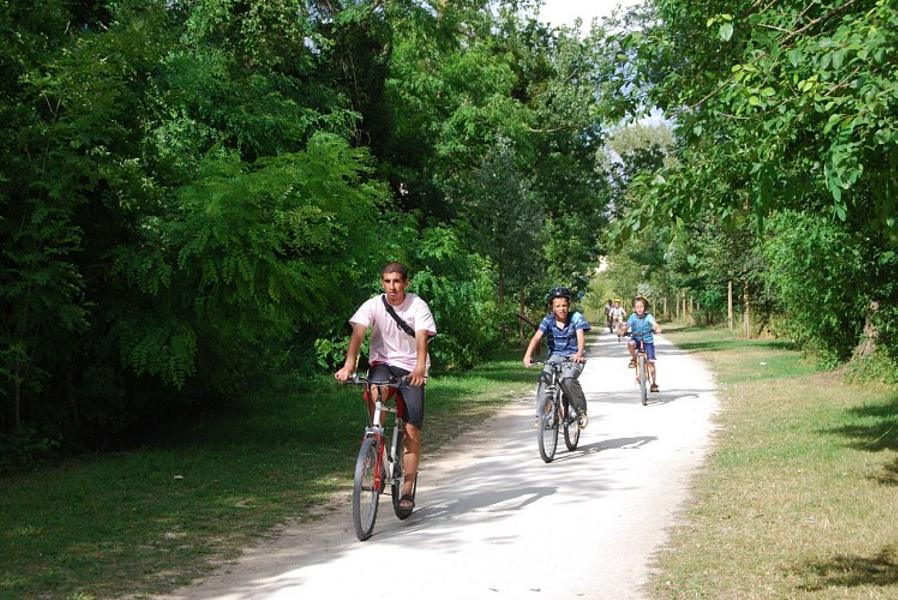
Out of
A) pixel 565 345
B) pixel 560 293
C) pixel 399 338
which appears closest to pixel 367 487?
pixel 399 338

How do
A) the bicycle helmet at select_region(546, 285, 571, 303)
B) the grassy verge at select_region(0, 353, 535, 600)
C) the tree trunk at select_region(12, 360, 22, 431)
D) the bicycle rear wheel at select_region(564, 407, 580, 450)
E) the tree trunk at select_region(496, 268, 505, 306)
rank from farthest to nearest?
the tree trunk at select_region(496, 268, 505, 306) < the bicycle rear wheel at select_region(564, 407, 580, 450) < the bicycle helmet at select_region(546, 285, 571, 303) < the tree trunk at select_region(12, 360, 22, 431) < the grassy verge at select_region(0, 353, 535, 600)

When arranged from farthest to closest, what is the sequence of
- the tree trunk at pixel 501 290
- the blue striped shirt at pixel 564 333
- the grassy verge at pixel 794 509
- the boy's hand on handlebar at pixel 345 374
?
1. the tree trunk at pixel 501 290
2. the blue striped shirt at pixel 564 333
3. the boy's hand on handlebar at pixel 345 374
4. the grassy verge at pixel 794 509

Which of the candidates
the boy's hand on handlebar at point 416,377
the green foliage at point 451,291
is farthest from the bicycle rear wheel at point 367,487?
the green foliage at point 451,291

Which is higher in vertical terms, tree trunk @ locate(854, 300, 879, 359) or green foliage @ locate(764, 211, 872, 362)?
green foliage @ locate(764, 211, 872, 362)

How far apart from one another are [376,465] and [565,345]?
14.8 ft

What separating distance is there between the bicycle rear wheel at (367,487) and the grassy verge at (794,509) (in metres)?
2.17

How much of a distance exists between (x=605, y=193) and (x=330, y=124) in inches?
1048

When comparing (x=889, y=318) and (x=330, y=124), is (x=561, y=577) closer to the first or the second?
(x=889, y=318)

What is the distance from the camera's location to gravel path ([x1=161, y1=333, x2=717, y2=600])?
604 cm

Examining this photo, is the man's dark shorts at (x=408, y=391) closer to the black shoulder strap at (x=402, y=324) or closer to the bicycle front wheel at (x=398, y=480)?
the bicycle front wheel at (x=398, y=480)

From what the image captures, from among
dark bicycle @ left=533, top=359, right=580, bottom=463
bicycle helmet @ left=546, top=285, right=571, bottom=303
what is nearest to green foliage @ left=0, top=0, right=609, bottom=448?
bicycle helmet @ left=546, top=285, right=571, bottom=303

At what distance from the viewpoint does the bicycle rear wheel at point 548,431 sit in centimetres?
1095

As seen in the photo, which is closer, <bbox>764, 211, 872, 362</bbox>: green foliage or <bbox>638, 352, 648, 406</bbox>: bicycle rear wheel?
<bbox>764, 211, 872, 362</bbox>: green foliage

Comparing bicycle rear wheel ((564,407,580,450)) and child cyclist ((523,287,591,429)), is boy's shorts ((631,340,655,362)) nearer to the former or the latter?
bicycle rear wheel ((564,407,580,450))
